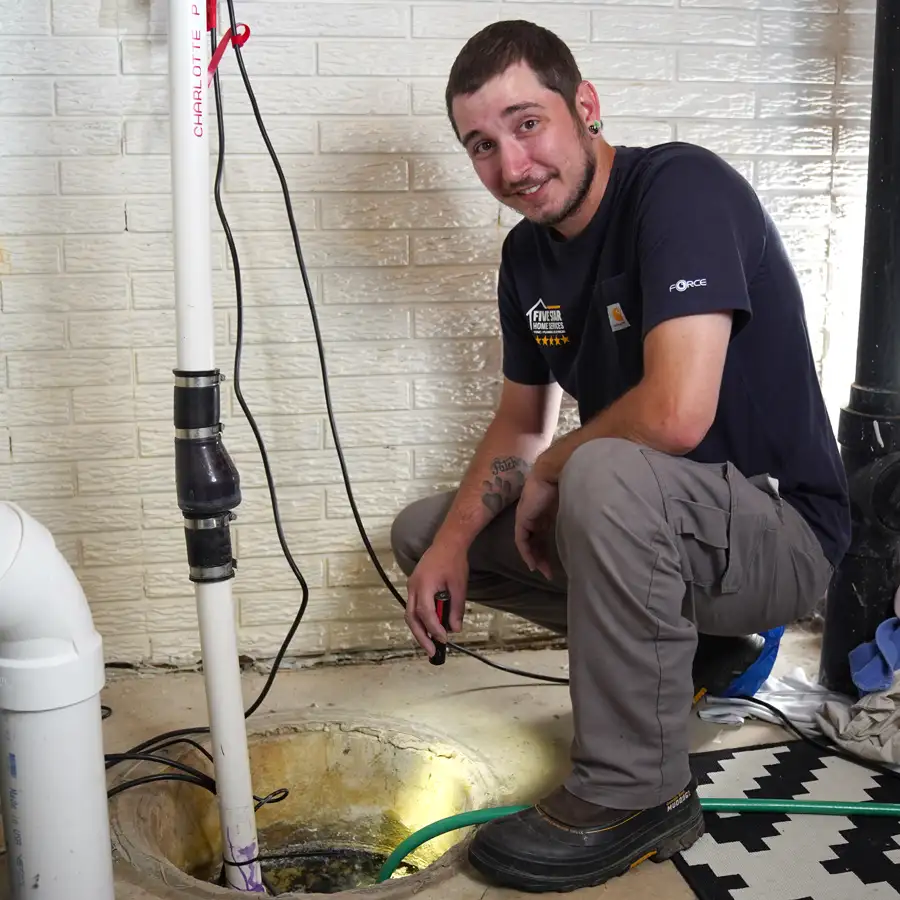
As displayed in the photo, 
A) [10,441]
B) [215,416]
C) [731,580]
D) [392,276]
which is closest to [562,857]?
[731,580]

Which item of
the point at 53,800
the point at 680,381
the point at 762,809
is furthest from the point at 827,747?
the point at 53,800

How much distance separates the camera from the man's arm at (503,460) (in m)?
1.68

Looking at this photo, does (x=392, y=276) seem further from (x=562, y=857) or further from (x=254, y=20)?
(x=562, y=857)

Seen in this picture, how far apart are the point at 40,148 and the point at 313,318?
60 centimetres

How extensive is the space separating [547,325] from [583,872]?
857mm

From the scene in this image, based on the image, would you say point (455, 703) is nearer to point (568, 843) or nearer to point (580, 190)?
point (568, 843)

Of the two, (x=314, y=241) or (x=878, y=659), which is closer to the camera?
(x=878, y=659)

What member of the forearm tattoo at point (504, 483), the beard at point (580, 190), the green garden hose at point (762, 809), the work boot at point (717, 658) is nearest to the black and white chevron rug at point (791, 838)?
the green garden hose at point (762, 809)

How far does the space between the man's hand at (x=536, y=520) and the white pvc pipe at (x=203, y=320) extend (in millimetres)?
451

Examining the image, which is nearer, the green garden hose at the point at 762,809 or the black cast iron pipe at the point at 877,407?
the green garden hose at the point at 762,809

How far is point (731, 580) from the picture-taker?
4.59 ft

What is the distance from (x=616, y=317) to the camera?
5.01 feet

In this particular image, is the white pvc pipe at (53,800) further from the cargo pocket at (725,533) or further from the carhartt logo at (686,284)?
the carhartt logo at (686,284)

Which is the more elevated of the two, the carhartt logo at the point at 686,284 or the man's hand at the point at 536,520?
the carhartt logo at the point at 686,284
